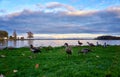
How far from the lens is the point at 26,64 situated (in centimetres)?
1945

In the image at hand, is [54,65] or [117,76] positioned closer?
[117,76]

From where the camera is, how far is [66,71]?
16.0 meters

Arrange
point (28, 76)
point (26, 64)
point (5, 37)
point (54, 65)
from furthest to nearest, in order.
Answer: point (5, 37), point (26, 64), point (54, 65), point (28, 76)

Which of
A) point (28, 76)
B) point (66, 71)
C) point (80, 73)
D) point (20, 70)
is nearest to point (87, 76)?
point (80, 73)

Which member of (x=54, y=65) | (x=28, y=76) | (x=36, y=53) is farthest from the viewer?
(x=36, y=53)

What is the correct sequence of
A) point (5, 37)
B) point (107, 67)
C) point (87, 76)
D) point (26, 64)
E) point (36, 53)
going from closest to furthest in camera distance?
1. point (87, 76)
2. point (107, 67)
3. point (26, 64)
4. point (36, 53)
5. point (5, 37)

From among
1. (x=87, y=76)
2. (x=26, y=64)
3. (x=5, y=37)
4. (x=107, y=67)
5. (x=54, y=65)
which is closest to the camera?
(x=87, y=76)

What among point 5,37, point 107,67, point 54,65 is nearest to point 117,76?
point 107,67

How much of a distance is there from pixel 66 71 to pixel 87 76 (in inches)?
60.5

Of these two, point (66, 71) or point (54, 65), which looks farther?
point (54, 65)

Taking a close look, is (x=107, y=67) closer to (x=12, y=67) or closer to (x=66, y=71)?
(x=66, y=71)

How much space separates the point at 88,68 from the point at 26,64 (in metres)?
5.26

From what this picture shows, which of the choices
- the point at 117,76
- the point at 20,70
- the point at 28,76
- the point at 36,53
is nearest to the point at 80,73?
the point at 117,76

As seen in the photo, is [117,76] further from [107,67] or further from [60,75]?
[60,75]
